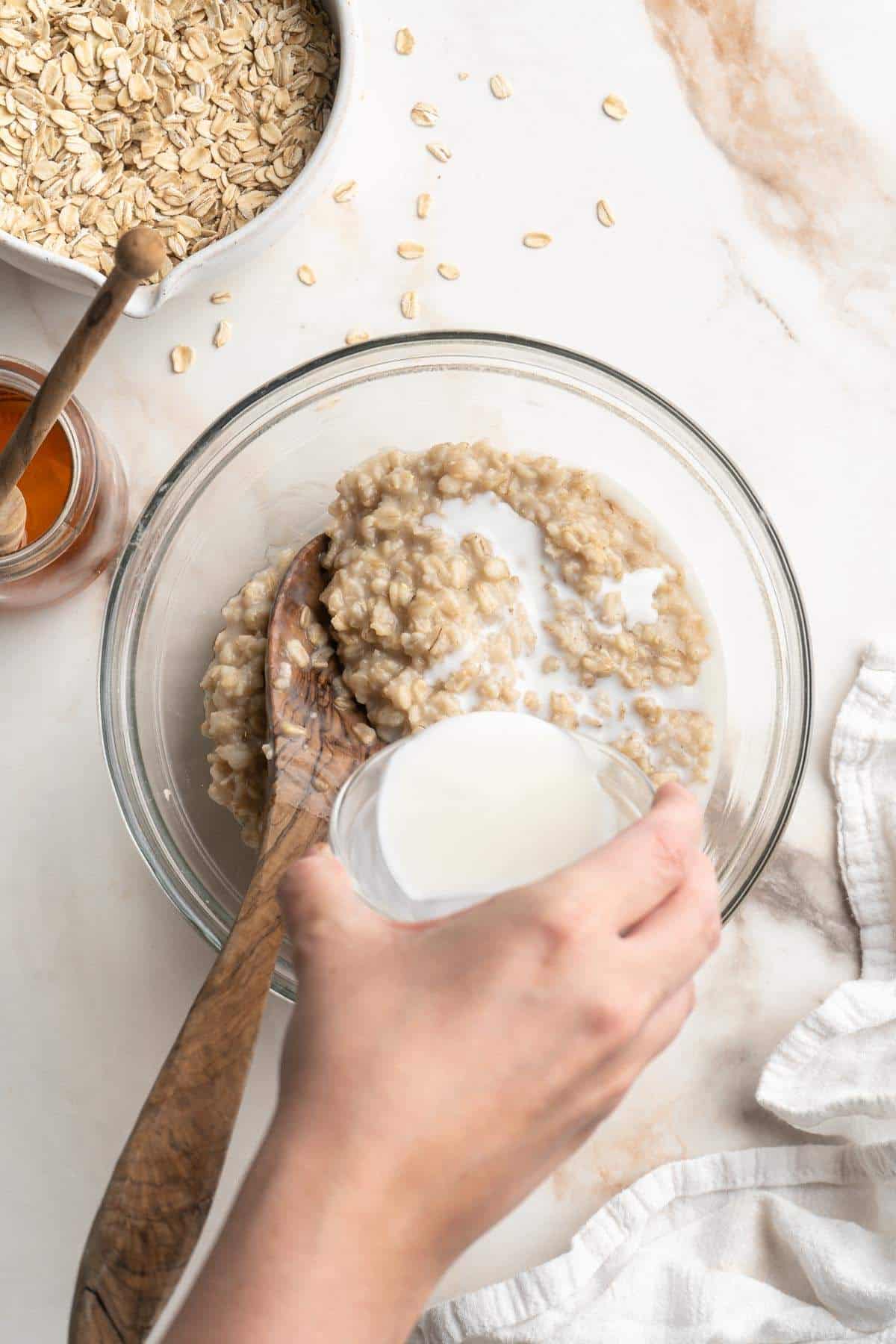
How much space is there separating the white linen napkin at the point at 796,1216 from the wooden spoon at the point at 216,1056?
0.49 meters

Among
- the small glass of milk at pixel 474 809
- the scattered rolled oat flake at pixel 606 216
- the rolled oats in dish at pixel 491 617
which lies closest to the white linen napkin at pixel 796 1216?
the rolled oats in dish at pixel 491 617

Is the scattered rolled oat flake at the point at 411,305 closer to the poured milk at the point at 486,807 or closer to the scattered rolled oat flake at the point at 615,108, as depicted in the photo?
the scattered rolled oat flake at the point at 615,108

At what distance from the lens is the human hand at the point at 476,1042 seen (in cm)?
64

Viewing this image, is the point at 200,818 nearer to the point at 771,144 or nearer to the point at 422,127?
the point at 422,127

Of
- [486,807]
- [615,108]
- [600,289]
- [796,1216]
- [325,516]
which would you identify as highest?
[615,108]

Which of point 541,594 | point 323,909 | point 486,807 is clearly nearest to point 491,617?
point 541,594

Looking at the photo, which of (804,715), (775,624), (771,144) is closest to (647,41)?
(771,144)

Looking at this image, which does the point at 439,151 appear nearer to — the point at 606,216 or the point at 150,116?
the point at 606,216

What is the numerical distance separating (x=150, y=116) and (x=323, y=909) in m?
0.94

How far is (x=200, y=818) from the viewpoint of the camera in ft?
3.95

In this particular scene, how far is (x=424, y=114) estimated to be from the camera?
1.25 m

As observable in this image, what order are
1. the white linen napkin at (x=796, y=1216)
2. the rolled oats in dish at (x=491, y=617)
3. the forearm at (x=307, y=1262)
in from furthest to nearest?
the white linen napkin at (x=796, y=1216) → the rolled oats in dish at (x=491, y=617) → the forearm at (x=307, y=1262)

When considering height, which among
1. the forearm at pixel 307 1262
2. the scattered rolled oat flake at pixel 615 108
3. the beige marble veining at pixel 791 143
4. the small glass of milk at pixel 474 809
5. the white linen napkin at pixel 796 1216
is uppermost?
the beige marble veining at pixel 791 143

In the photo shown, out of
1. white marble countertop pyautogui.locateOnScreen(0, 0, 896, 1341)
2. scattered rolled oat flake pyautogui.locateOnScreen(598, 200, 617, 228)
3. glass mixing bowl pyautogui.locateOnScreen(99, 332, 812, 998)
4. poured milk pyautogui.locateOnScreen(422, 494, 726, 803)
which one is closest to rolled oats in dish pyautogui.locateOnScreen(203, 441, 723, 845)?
poured milk pyautogui.locateOnScreen(422, 494, 726, 803)
